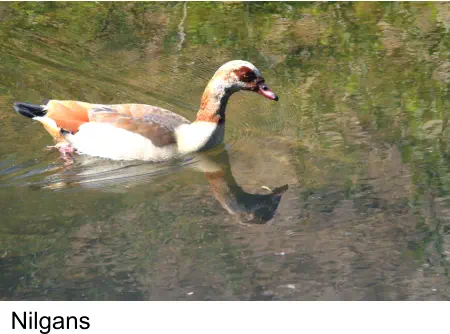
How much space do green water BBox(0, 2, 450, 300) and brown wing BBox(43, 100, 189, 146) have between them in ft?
1.13

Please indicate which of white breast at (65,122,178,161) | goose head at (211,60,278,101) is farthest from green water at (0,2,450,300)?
goose head at (211,60,278,101)

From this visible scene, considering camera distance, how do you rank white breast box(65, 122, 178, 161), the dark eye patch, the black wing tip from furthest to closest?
1. the black wing tip
2. the dark eye patch
3. white breast box(65, 122, 178, 161)

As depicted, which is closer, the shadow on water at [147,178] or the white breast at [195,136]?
the shadow on water at [147,178]

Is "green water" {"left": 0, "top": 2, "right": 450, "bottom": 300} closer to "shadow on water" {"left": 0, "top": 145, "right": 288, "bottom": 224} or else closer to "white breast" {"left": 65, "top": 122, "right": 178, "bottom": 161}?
"shadow on water" {"left": 0, "top": 145, "right": 288, "bottom": 224}

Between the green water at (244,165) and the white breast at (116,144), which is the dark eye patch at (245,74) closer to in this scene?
the green water at (244,165)

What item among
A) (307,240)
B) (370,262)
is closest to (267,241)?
(307,240)

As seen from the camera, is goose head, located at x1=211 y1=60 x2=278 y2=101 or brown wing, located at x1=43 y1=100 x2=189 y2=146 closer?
brown wing, located at x1=43 y1=100 x2=189 y2=146

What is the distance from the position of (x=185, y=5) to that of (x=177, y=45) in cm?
129

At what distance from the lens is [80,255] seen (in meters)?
7.96

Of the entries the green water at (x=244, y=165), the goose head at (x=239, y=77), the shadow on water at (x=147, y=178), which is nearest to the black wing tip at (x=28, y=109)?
the green water at (x=244, y=165)

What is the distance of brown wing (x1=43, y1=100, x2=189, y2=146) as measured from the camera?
10.0 meters

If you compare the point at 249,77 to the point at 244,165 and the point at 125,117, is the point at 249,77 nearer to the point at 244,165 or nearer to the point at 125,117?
the point at 244,165

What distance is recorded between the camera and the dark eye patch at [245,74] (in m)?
10.1

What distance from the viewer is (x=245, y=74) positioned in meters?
10.2
